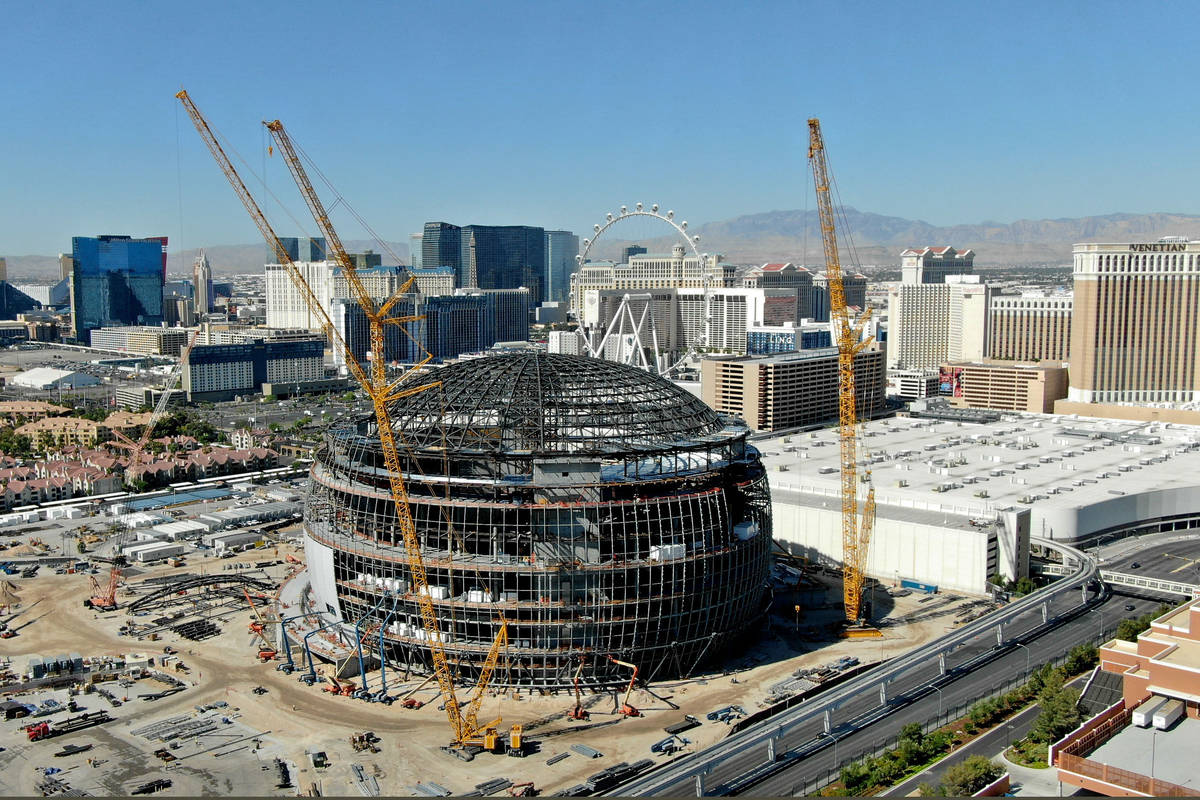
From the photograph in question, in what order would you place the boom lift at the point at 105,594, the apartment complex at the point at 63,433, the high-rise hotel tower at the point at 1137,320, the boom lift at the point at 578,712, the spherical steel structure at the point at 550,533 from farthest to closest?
the high-rise hotel tower at the point at 1137,320, the apartment complex at the point at 63,433, the boom lift at the point at 105,594, the spherical steel structure at the point at 550,533, the boom lift at the point at 578,712

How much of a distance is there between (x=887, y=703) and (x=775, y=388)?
81774mm

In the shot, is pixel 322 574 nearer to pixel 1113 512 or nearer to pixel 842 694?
pixel 842 694

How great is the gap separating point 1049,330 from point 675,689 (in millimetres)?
143002

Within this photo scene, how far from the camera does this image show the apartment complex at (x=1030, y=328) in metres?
179

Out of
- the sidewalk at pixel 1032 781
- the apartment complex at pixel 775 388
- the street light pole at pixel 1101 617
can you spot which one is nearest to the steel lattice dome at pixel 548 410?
the street light pole at pixel 1101 617

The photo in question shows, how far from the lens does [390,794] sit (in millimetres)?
45594

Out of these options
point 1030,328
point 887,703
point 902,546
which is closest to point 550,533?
point 887,703

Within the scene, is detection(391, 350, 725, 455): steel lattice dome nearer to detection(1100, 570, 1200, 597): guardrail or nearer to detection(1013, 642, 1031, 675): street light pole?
detection(1013, 642, 1031, 675): street light pole

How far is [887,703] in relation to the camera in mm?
53344

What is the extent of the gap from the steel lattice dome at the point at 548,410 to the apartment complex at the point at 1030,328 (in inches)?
4986

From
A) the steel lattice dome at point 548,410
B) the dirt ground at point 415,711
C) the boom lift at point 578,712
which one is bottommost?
the dirt ground at point 415,711

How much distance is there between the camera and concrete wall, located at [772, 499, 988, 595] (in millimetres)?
74000

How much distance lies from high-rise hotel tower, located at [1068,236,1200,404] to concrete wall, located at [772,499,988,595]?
83459 mm

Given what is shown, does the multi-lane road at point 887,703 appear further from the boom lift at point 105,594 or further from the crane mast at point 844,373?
the boom lift at point 105,594
